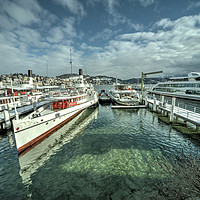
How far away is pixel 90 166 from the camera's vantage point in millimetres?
8008

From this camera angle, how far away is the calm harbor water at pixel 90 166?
618 centimetres

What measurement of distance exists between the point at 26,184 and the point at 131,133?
11.3 metres

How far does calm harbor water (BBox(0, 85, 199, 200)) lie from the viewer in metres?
6.18

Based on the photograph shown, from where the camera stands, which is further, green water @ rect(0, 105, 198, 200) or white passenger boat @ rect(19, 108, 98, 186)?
white passenger boat @ rect(19, 108, 98, 186)

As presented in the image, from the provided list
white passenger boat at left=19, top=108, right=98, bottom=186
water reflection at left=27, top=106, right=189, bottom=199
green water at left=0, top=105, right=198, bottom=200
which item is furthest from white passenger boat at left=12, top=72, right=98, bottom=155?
water reflection at left=27, top=106, right=189, bottom=199

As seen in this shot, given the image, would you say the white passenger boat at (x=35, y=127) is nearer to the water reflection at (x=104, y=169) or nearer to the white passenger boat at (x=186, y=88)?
the water reflection at (x=104, y=169)

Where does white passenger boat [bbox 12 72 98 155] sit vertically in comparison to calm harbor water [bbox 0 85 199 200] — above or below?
above

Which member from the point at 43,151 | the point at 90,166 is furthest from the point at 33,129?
the point at 90,166

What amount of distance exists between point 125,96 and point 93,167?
92.0ft

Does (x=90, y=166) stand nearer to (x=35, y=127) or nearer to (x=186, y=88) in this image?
(x=35, y=127)

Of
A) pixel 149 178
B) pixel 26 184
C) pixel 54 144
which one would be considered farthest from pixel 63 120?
pixel 149 178

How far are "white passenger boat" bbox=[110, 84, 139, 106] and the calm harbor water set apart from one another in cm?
1569

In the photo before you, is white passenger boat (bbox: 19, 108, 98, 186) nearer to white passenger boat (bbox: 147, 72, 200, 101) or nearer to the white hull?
the white hull

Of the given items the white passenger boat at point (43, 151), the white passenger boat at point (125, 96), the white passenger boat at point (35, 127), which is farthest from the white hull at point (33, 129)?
the white passenger boat at point (125, 96)
